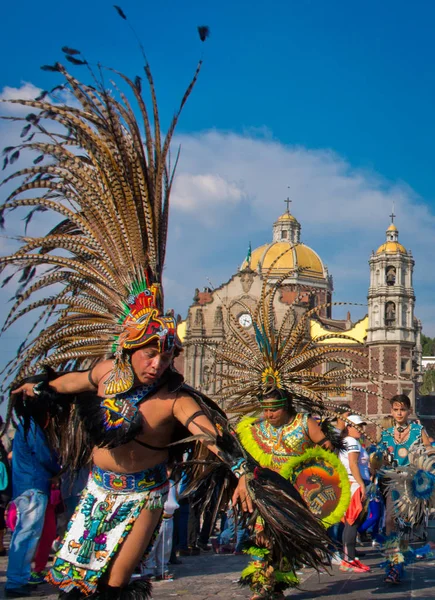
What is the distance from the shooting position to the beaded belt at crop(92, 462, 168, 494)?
433 cm

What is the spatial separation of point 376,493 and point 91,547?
4.95 metres

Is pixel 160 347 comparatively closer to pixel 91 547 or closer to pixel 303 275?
pixel 91 547

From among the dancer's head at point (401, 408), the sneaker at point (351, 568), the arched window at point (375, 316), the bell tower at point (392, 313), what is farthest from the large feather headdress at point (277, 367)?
the arched window at point (375, 316)

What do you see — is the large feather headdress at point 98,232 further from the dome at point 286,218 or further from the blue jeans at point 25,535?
the dome at point 286,218

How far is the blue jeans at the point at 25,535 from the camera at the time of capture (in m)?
6.66

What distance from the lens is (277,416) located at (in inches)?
269

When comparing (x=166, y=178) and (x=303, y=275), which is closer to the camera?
(x=166, y=178)

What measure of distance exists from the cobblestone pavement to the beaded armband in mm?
2415

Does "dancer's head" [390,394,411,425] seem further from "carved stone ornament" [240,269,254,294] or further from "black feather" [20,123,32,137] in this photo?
"carved stone ornament" [240,269,254,294]

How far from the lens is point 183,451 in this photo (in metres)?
4.63

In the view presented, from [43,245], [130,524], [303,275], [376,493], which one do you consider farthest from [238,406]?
[303,275]

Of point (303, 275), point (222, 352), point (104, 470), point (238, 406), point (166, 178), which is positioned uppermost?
point (303, 275)

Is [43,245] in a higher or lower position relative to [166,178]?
lower

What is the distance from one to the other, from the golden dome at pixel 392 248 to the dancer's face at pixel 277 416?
171 feet
